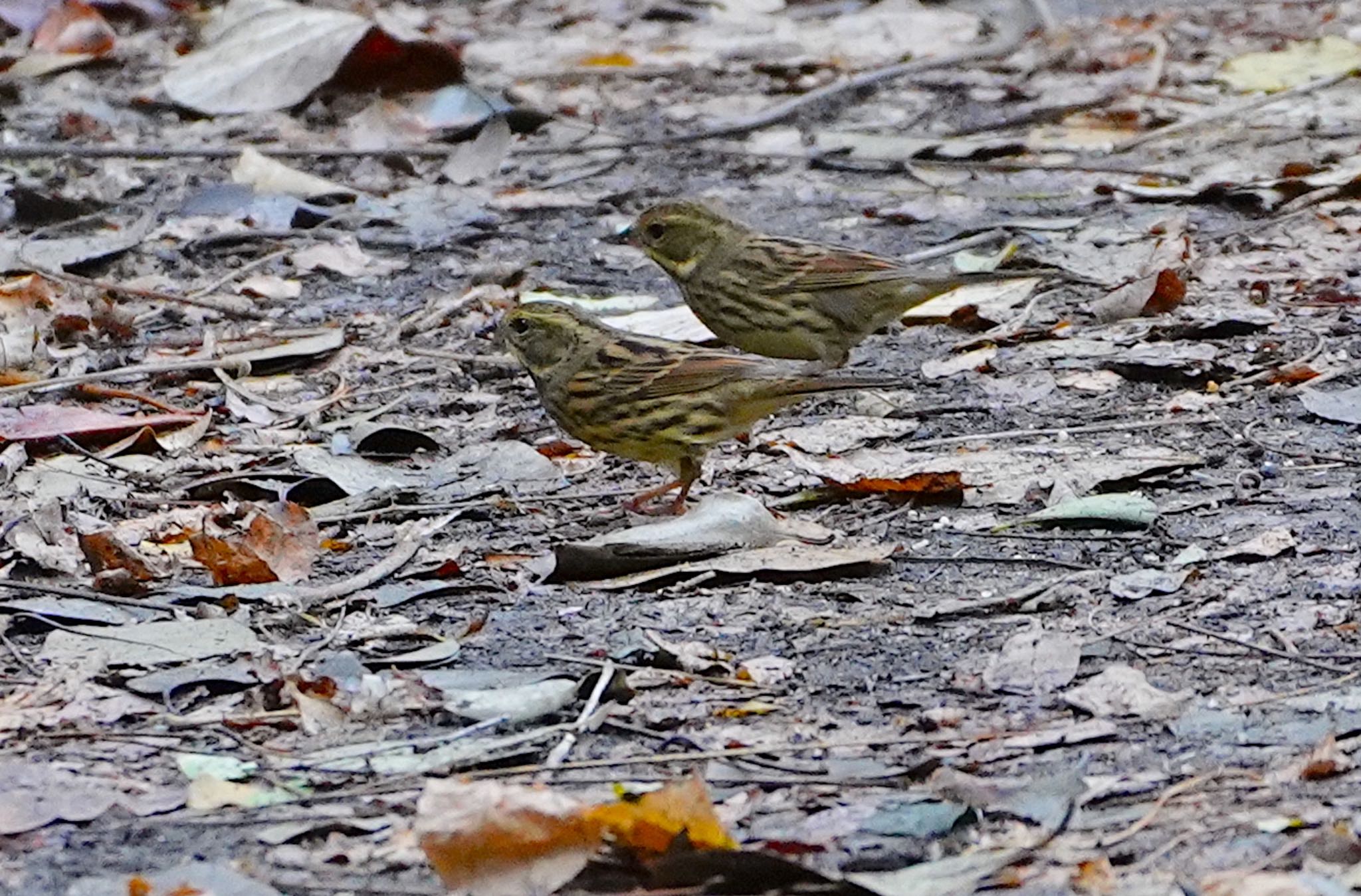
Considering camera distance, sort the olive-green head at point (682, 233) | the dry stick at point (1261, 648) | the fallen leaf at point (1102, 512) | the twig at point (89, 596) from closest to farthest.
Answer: the dry stick at point (1261, 648) → the twig at point (89, 596) → the fallen leaf at point (1102, 512) → the olive-green head at point (682, 233)

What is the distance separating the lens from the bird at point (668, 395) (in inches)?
230

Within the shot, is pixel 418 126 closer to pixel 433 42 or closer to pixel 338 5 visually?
pixel 433 42

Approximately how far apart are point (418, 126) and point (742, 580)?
19.6 feet

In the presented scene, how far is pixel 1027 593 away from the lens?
475cm

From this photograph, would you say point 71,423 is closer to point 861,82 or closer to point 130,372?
point 130,372

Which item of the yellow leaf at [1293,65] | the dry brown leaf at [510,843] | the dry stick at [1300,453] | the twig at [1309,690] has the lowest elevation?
the yellow leaf at [1293,65]

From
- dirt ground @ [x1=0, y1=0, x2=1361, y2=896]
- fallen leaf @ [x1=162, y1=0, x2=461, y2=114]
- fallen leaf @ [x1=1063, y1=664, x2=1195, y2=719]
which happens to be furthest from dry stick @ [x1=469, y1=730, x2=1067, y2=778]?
fallen leaf @ [x1=162, y1=0, x2=461, y2=114]

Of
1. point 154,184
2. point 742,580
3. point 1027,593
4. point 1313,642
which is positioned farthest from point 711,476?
point 154,184

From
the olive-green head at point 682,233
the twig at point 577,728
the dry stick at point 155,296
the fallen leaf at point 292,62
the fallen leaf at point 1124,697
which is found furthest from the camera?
the fallen leaf at point 292,62

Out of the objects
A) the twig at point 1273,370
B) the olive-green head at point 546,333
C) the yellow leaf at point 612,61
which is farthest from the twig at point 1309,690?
the yellow leaf at point 612,61

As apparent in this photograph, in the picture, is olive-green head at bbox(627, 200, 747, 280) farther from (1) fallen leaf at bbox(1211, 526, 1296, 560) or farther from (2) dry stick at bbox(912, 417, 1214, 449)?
(1) fallen leaf at bbox(1211, 526, 1296, 560)

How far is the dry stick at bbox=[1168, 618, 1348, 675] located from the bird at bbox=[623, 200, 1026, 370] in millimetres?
2848

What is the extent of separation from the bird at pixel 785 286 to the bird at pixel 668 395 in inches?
42.8

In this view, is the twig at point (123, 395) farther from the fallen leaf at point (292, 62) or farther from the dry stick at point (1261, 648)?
the fallen leaf at point (292, 62)
